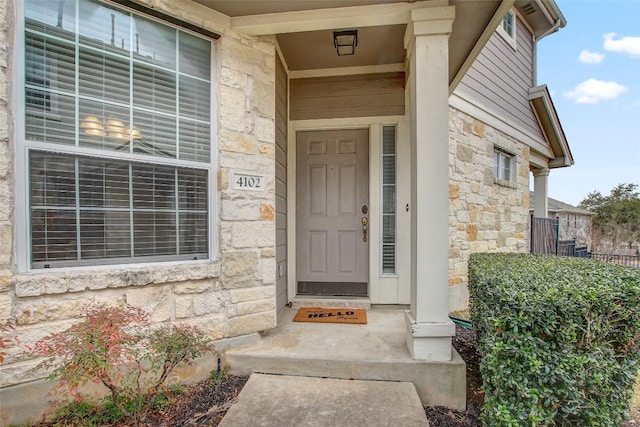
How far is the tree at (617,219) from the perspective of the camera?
12.2m

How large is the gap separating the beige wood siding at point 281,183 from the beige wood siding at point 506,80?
2.68m

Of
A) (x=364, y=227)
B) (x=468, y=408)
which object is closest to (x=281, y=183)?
(x=364, y=227)

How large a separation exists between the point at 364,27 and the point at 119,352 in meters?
2.71

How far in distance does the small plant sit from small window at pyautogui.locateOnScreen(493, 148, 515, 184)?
5021 mm

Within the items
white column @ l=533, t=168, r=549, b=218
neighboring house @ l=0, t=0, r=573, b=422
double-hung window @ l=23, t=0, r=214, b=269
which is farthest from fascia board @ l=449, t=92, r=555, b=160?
double-hung window @ l=23, t=0, r=214, b=269

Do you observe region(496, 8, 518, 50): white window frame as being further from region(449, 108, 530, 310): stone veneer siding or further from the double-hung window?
the double-hung window

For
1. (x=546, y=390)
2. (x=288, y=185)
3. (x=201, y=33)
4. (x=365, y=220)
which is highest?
(x=201, y=33)

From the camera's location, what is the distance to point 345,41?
2.66m

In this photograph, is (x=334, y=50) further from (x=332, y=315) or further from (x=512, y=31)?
(x=512, y=31)

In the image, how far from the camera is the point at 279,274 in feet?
9.53

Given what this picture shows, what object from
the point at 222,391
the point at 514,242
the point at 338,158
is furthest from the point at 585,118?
the point at 222,391

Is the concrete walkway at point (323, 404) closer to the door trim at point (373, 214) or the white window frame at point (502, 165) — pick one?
the door trim at point (373, 214)

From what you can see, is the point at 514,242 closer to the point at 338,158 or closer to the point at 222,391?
the point at 338,158

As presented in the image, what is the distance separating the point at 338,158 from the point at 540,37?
20.6 ft
